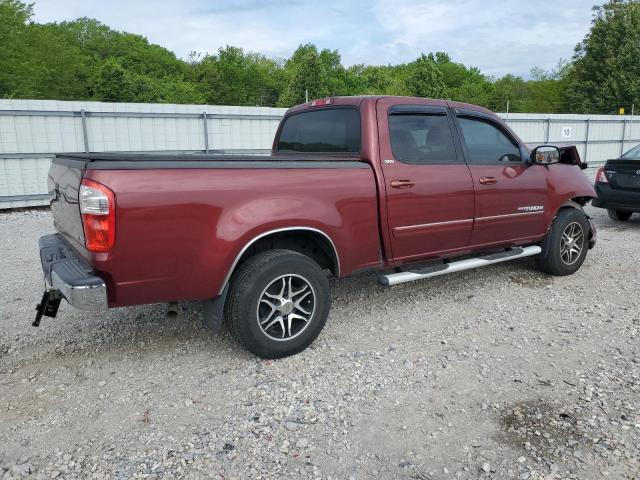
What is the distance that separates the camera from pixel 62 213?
348 centimetres

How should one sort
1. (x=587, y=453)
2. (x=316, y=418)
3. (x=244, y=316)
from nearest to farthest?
(x=587, y=453) → (x=316, y=418) → (x=244, y=316)

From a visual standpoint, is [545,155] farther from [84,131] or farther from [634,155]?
[84,131]

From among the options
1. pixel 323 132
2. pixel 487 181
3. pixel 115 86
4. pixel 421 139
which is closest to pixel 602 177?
pixel 487 181

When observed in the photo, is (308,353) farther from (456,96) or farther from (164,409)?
(456,96)

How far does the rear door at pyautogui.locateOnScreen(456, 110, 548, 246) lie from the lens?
4.57m

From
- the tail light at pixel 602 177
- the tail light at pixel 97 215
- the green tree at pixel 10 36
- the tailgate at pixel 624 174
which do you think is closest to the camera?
the tail light at pixel 97 215

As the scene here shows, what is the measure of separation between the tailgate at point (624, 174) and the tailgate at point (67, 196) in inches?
322

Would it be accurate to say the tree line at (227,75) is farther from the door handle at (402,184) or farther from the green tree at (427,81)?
the door handle at (402,184)

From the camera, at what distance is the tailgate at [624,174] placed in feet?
26.1

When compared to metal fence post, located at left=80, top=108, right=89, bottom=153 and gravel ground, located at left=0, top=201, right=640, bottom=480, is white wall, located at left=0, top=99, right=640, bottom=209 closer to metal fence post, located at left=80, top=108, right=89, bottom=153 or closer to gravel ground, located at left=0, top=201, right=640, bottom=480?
metal fence post, located at left=80, top=108, right=89, bottom=153

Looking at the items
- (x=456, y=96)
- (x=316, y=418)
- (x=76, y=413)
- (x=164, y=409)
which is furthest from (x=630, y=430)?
(x=456, y=96)

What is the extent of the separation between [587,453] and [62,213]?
3.55 metres

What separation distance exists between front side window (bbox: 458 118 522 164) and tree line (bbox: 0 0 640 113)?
85.5 feet

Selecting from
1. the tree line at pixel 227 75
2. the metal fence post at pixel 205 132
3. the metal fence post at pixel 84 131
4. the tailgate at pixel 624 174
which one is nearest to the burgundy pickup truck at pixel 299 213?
the tailgate at pixel 624 174
